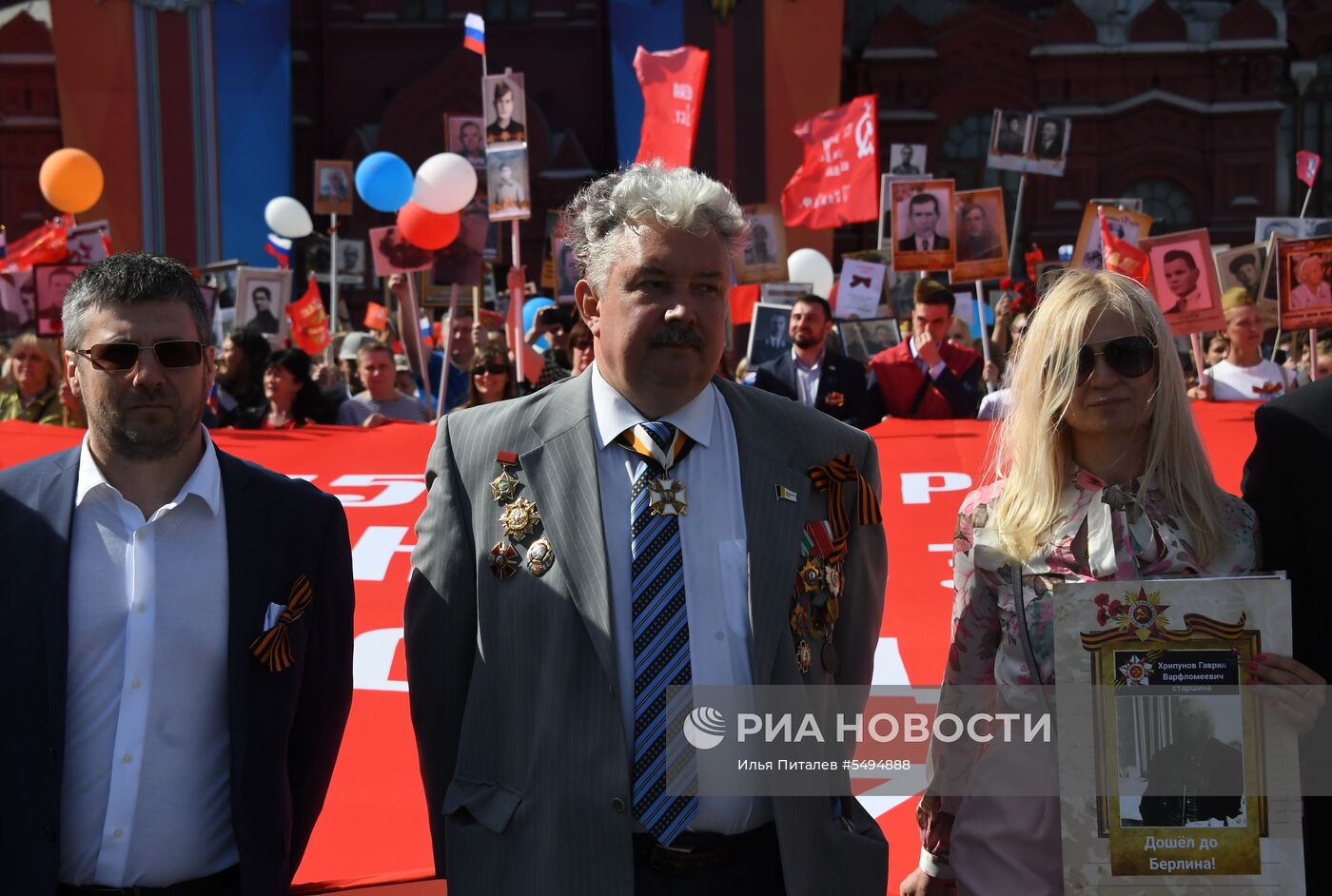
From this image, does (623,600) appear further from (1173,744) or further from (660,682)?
(1173,744)

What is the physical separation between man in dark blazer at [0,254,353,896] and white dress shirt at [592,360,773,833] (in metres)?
0.59

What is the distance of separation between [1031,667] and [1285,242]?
17.3 ft

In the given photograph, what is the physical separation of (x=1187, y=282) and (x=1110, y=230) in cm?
102

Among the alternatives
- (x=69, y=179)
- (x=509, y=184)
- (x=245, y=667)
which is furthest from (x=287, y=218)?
(x=245, y=667)

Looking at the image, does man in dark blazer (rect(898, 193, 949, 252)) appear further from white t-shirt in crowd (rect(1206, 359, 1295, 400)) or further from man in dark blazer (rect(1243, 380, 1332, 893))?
man in dark blazer (rect(1243, 380, 1332, 893))

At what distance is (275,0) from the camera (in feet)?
72.1

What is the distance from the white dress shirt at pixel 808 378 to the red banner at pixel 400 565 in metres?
1.36

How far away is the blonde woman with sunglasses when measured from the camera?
2672 millimetres

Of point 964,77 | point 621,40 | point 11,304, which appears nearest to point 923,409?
point 11,304

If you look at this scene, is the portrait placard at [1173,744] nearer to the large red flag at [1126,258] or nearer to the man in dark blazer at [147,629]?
the man in dark blazer at [147,629]

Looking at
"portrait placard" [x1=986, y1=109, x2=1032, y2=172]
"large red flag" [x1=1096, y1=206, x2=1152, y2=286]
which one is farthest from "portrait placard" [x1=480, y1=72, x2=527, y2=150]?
"portrait placard" [x1=986, y1=109, x2=1032, y2=172]

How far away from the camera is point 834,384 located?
24.5 feet

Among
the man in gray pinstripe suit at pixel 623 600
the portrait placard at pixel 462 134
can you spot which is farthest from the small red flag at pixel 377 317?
the man in gray pinstripe suit at pixel 623 600

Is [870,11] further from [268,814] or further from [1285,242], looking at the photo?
[268,814]
